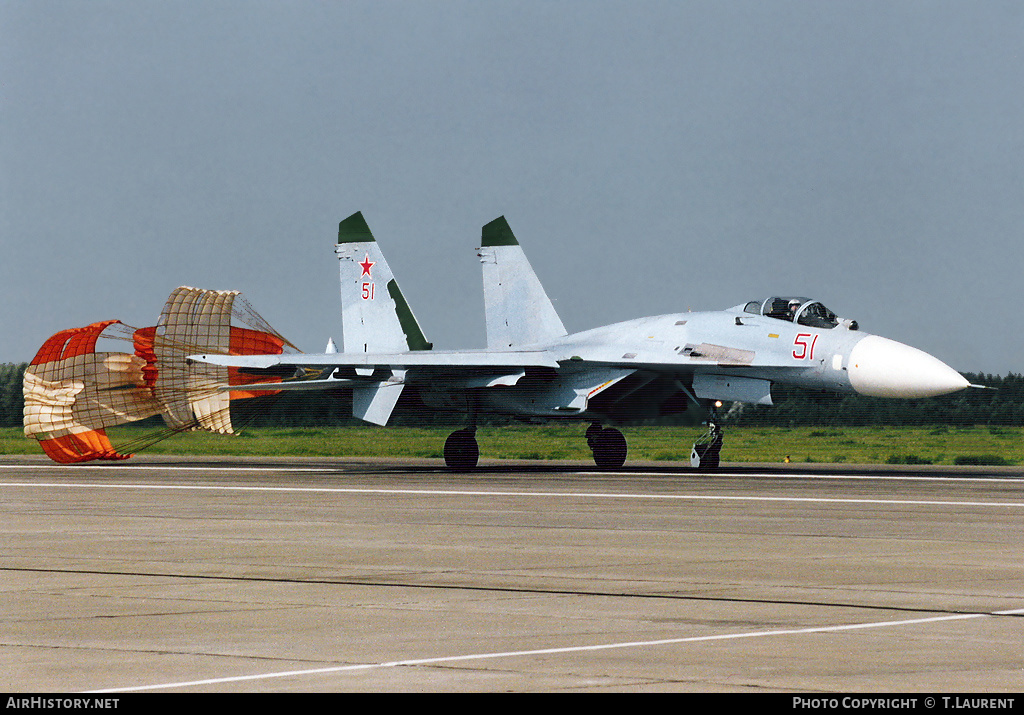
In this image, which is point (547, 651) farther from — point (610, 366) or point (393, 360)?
point (393, 360)

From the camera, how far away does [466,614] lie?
8.29m

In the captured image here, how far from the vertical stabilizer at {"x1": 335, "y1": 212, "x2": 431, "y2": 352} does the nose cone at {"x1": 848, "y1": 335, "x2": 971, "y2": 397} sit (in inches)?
466

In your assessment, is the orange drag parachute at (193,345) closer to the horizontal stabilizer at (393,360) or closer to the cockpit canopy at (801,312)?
the horizontal stabilizer at (393,360)

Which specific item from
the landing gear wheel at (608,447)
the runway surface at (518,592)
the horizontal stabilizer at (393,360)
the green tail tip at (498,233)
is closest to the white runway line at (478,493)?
the runway surface at (518,592)

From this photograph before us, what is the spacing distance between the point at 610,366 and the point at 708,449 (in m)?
2.30

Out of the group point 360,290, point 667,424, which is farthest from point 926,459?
point 360,290

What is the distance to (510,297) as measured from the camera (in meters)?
30.3

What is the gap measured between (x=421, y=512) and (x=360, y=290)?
16.4m

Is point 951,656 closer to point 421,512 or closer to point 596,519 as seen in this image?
point 596,519

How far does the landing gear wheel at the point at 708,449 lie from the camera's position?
2536 cm

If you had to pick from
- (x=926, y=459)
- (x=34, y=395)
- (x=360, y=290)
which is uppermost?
(x=360, y=290)

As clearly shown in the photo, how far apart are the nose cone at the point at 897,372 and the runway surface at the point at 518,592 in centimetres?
356

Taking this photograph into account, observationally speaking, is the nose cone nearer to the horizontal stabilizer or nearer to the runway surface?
the runway surface

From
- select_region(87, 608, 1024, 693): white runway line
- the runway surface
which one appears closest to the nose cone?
the runway surface
